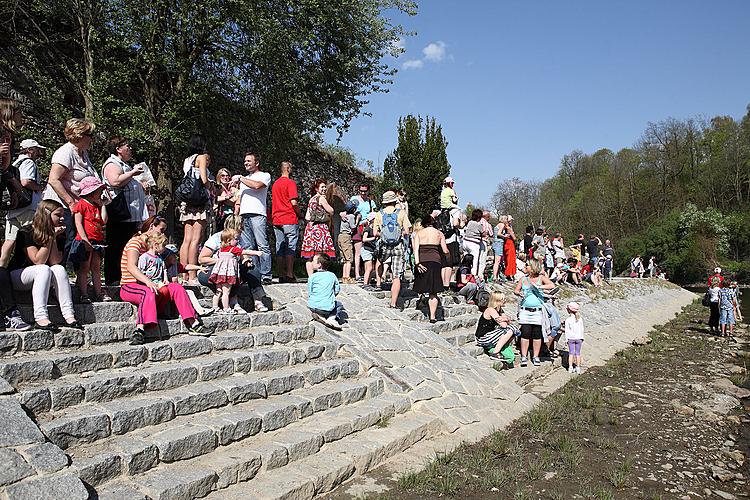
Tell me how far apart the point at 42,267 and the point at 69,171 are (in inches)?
46.4

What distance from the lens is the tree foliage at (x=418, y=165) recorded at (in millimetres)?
31953

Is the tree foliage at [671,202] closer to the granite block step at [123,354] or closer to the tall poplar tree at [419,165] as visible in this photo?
the tall poplar tree at [419,165]

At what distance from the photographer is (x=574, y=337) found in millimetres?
9539

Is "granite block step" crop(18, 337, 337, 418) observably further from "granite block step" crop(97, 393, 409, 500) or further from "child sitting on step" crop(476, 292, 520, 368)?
Answer: "child sitting on step" crop(476, 292, 520, 368)

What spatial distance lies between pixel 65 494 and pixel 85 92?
10071mm

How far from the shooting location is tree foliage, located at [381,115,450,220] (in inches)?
1258

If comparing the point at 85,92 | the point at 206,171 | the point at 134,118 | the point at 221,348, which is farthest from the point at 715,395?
the point at 85,92

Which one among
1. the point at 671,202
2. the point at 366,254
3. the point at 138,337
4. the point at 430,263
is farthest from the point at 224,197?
the point at 671,202

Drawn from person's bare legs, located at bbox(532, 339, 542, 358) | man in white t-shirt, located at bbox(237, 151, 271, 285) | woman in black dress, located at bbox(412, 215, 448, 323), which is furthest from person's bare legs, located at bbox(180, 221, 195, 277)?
person's bare legs, located at bbox(532, 339, 542, 358)

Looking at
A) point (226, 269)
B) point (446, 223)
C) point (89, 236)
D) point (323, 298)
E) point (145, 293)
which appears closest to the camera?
point (145, 293)

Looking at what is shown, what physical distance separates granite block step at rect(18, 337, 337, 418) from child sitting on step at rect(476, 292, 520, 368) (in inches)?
146

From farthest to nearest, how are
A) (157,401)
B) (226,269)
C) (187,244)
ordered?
(187,244) → (226,269) → (157,401)

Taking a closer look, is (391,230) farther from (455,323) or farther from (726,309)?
(726,309)

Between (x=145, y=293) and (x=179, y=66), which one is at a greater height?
(x=179, y=66)
